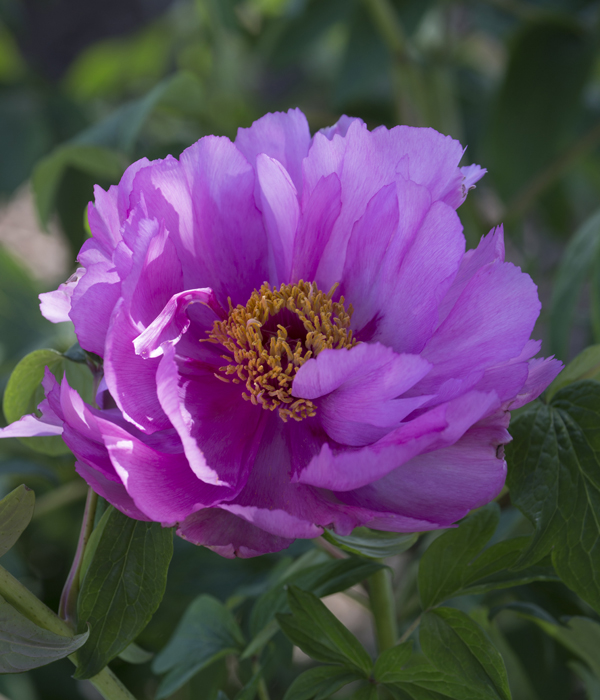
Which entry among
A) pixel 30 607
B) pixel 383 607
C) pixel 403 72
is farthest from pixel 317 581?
pixel 403 72

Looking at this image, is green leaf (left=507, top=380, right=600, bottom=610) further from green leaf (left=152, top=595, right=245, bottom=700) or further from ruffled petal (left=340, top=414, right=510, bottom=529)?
green leaf (left=152, top=595, right=245, bottom=700)

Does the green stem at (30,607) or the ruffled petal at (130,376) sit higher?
the ruffled petal at (130,376)

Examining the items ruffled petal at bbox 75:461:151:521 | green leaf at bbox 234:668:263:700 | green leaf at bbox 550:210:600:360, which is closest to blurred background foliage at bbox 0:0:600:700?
green leaf at bbox 550:210:600:360

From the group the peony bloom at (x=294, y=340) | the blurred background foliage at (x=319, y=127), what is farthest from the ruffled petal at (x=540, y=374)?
the blurred background foliage at (x=319, y=127)

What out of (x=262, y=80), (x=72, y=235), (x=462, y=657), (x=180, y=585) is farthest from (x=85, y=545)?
(x=262, y=80)

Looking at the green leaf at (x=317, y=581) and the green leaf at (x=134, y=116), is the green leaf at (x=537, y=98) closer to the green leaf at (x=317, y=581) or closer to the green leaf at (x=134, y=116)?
the green leaf at (x=134, y=116)

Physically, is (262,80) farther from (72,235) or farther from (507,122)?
(507,122)

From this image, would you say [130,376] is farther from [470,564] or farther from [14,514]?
[470,564]
